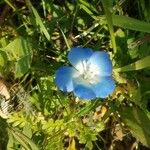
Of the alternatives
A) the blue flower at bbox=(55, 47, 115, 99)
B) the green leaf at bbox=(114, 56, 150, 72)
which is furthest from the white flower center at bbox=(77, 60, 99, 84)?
the green leaf at bbox=(114, 56, 150, 72)

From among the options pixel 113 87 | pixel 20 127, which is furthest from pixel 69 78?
pixel 20 127

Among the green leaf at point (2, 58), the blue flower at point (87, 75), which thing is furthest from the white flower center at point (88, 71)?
the green leaf at point (2, 58)

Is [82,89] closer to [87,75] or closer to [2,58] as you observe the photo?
[87,75]

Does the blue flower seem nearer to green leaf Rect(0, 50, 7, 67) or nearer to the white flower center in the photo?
the white flower center

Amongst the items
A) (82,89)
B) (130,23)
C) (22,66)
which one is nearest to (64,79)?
(82,89)

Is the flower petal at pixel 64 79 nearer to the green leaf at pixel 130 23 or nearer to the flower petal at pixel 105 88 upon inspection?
the flower petal at pixel 105 88

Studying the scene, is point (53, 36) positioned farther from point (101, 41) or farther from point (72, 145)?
point (72, 145)
